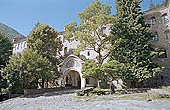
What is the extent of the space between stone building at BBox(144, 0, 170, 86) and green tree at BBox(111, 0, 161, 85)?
12.3 ft

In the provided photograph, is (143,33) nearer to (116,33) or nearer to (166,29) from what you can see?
(116,33)

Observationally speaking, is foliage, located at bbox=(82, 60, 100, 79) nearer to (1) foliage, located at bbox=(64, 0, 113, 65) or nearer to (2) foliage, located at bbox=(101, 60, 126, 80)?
(2) foliage, located at bbox=(101, 60, 126, 80)

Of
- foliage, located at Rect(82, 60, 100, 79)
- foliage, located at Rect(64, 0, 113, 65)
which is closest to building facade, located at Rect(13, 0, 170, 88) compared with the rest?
foliage, located at Rect(64, 0, 113, 65)

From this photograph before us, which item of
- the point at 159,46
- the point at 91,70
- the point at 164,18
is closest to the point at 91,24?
Answer: the point at 91,70

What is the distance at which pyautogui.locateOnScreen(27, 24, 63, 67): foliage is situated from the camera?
23.7 metres

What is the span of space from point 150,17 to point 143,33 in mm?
6685

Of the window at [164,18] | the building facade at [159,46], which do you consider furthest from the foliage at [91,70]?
the window at [164,18]

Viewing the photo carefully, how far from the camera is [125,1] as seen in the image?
22.3m

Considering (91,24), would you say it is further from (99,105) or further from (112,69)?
(99,105)

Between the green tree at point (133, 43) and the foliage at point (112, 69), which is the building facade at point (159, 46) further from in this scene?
the foliage at point (112, 69)

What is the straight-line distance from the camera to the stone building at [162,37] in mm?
21531

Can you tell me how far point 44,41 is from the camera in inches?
978

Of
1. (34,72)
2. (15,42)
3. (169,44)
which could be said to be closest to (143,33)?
(169,44)

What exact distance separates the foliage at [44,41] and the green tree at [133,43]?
1143 cm
